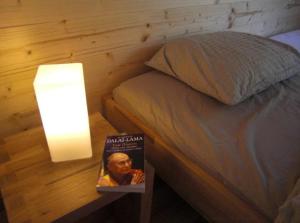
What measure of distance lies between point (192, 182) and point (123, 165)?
11.0 inches

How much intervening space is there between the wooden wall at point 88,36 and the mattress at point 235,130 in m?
0.15

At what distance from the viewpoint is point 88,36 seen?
1086 mm

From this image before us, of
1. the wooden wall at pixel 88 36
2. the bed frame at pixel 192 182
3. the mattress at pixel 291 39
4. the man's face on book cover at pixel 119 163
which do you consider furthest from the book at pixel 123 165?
the mattress at pixel 291 39

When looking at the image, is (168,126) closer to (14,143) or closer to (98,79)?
(98,79)

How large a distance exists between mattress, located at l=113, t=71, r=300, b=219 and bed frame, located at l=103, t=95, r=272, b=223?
0.03m

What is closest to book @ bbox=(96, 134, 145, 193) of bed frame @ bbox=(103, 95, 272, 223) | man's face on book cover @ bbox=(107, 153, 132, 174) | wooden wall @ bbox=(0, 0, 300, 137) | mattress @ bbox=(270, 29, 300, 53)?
man's face on book cover @ bbox=(107, 153, 132, 174)

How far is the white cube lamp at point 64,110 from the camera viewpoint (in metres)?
0.73

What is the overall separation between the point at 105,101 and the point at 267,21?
149 centimetres

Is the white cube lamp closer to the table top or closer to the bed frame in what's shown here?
the table top

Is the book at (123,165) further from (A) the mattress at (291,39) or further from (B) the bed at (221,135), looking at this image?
(A) the mattress at (291,39)

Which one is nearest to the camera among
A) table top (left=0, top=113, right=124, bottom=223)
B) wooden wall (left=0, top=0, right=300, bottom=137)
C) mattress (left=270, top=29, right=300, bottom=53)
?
table top (left=0, top=113, right=124, bottom=223)

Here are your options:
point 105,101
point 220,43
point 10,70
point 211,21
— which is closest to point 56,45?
point 10,70

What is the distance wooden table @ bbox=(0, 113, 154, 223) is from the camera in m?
0.70

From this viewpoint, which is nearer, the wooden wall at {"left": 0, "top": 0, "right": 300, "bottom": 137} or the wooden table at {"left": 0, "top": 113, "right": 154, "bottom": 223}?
the wooden table at {"left": 0, "top": 113, "right": 154, "bottom": 223}
